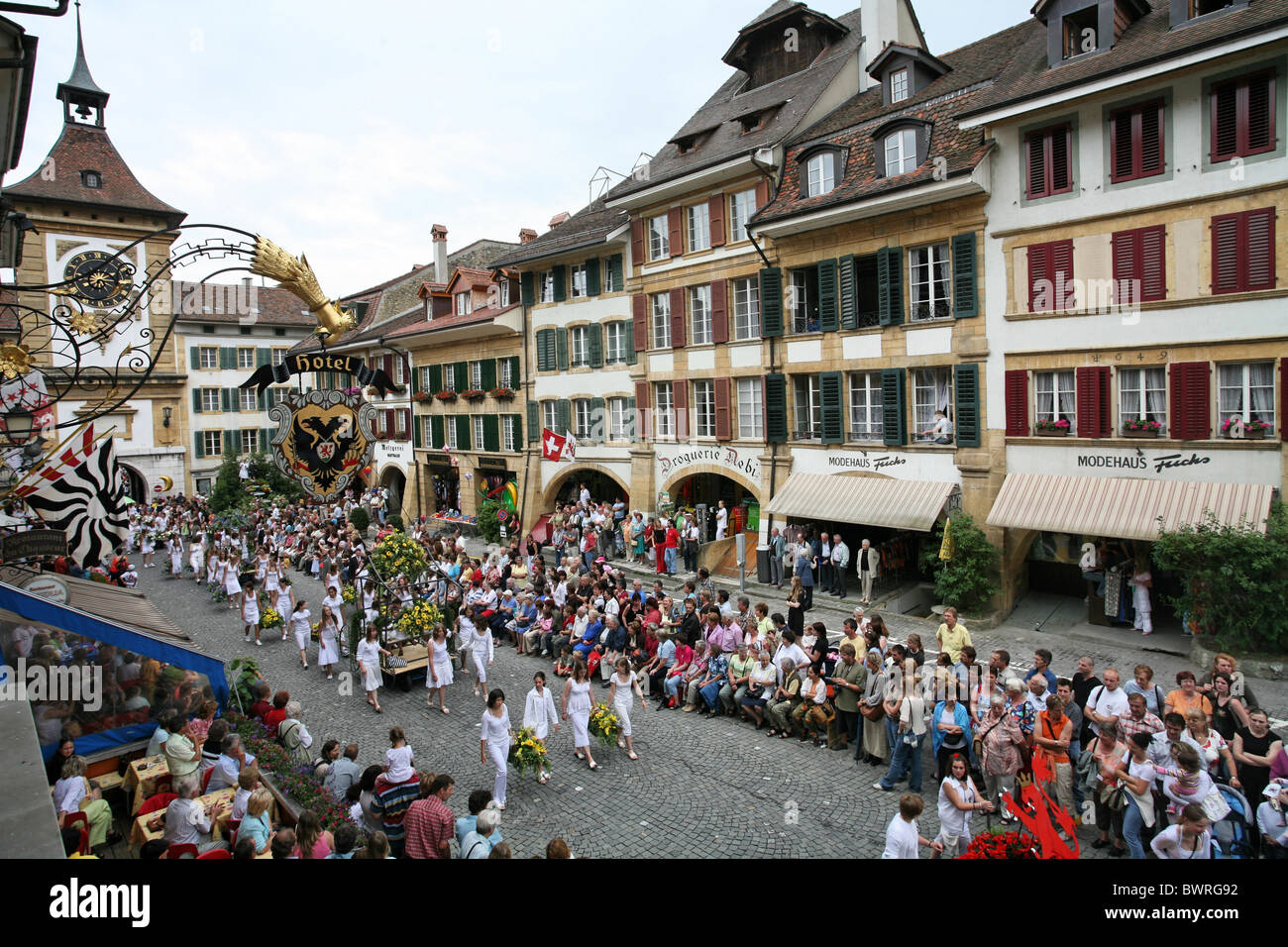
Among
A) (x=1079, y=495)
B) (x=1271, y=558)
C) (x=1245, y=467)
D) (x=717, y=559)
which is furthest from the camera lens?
(x=717, y=559)

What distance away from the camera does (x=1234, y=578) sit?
13430mm

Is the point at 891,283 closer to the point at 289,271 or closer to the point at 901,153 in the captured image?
the point at 901,153

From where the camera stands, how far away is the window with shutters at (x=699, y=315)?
2414 cm

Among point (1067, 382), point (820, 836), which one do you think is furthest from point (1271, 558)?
point (820, 836)

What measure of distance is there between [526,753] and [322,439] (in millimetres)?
4749

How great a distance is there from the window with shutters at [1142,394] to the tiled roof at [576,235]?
16039 millimetres

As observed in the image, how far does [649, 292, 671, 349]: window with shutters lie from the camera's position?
25.4 m

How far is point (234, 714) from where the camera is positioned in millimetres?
11234

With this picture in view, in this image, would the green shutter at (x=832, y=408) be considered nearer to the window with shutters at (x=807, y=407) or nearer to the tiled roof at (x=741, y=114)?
the window with shutters at (x=807, y=407)

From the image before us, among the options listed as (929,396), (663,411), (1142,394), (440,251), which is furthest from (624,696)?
(440,251)

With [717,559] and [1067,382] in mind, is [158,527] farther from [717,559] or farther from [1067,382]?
[1067,382]
